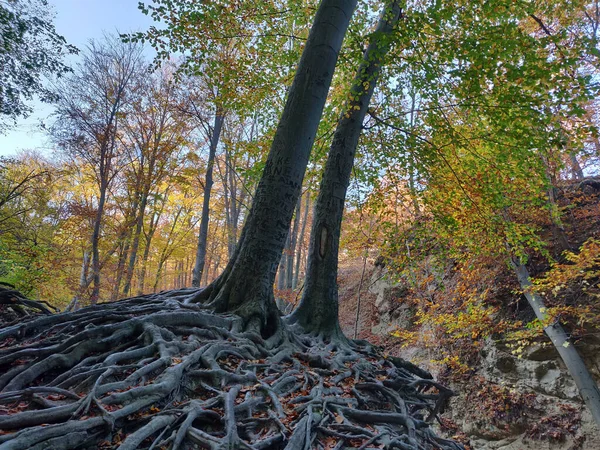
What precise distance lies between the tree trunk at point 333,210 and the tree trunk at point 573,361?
4.55 meters

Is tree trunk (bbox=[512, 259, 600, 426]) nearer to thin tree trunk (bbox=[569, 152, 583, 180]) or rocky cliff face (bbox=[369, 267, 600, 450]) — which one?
rocky cliff face (bbox=[369, 267, 600, 450])

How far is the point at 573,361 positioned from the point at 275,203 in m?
7.43

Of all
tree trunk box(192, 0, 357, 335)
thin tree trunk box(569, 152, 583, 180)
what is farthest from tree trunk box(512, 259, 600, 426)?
tree trunk box(192, 0, 357, 335)

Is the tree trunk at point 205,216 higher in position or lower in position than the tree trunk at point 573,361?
higher

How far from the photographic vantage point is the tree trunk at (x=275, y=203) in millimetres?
4027

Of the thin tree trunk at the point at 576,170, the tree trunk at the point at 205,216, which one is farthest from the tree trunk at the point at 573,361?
the tree trunk at the point at 205,216

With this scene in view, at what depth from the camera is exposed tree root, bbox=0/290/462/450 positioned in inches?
67.4

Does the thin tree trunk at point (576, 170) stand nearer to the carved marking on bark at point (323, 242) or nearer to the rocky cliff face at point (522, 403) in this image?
the rocky cliff face at point (522, 403)

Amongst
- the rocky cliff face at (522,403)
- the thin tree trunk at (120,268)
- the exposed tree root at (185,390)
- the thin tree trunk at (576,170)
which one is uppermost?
the thin tree trunk at (576,170)

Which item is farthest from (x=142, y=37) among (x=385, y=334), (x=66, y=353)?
(x=385, y=334)

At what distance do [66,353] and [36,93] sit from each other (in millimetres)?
9391

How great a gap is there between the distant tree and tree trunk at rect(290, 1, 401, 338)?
25.8 ft

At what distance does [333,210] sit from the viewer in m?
5.59

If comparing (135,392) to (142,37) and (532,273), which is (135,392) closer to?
(142,37)
